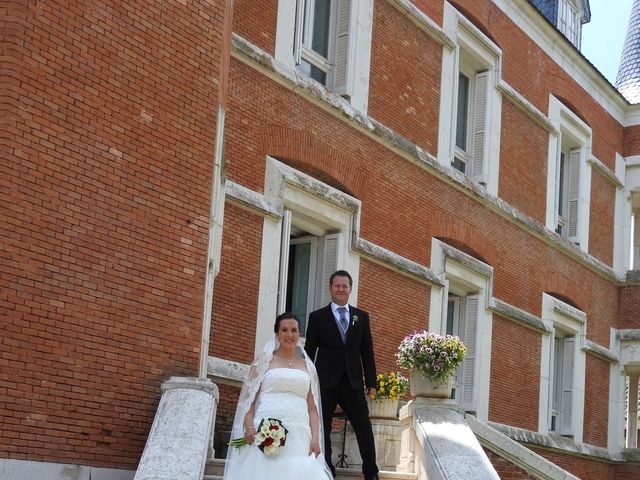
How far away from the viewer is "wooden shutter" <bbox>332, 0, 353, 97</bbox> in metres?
16.3

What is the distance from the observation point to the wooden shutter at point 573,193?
2480 centimetres

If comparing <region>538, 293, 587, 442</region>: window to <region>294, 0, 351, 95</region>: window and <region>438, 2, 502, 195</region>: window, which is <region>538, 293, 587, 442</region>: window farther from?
<region>294, 0, 351, 95</region>: window

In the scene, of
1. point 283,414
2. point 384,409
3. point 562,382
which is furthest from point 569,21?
point 283,414

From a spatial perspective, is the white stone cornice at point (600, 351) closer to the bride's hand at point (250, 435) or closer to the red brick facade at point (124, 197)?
the red brick facade at point (124, 197)

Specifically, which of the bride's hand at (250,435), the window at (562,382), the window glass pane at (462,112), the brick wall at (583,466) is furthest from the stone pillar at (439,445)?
the window at (562,382)

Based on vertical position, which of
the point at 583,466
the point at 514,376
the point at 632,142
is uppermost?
the point at 632,142

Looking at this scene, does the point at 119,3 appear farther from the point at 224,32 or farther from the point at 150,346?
the point at 150,346

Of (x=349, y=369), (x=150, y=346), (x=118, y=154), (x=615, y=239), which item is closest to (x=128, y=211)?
(x=118, y=154)

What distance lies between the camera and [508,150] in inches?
853

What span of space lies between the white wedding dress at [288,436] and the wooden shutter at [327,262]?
6.28 metres

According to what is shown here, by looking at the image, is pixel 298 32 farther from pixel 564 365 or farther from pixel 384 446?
pixel 564 365

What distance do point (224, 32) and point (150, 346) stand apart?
326cm

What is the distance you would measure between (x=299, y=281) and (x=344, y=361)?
520 centimetres

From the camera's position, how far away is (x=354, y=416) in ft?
34.9
